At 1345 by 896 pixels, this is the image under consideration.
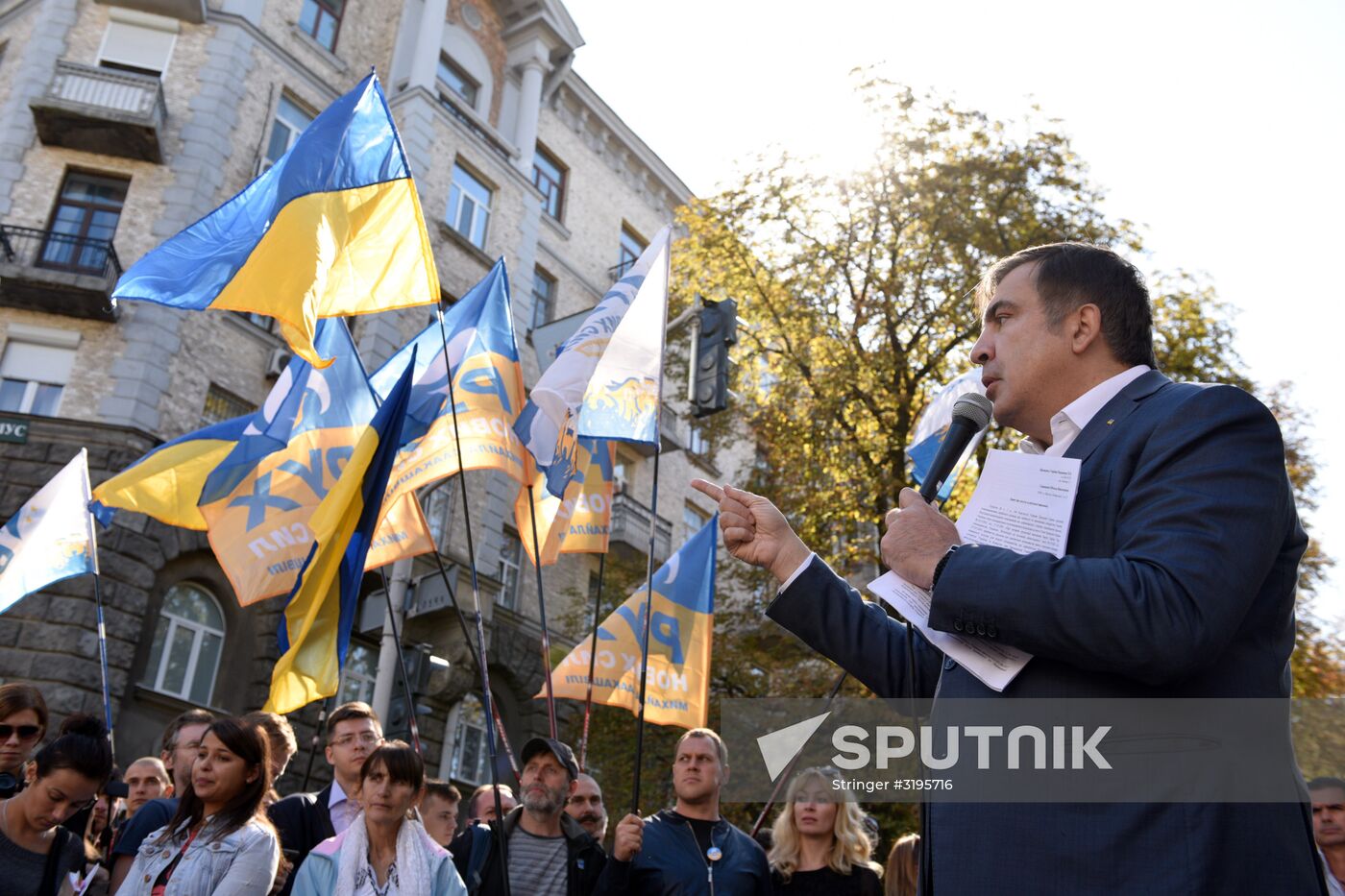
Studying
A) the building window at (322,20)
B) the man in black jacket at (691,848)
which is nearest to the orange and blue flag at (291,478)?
the man in black jacket at (691,848)

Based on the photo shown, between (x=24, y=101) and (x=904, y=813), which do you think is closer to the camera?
(x=904, y=813)

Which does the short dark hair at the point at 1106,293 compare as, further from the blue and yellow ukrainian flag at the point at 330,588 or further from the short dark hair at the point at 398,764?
the blue and yellow ukrainian flag at the point at 330,588

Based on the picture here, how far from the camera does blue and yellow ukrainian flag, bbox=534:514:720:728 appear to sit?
9.38m

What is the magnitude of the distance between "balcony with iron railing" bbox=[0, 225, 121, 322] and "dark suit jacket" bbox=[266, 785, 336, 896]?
42.0ft

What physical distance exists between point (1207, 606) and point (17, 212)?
19550 millimetres

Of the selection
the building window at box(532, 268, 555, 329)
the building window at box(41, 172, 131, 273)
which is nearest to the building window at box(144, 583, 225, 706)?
the building window at box(41, 172, 131, 273)

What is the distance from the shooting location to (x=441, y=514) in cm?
2069

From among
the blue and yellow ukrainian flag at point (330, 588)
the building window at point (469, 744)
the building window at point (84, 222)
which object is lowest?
the blue and yellow ukrainian flag at point (330, 588)

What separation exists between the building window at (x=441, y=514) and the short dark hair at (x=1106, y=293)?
18.4 m

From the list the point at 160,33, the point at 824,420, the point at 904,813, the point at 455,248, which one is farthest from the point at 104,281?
the point at 904,813

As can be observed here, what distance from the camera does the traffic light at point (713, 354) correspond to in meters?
10.8

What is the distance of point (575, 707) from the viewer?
72.5ft

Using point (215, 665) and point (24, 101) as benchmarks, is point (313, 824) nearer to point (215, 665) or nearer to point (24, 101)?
point (215, 665)

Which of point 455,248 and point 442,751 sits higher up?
point 455,248
